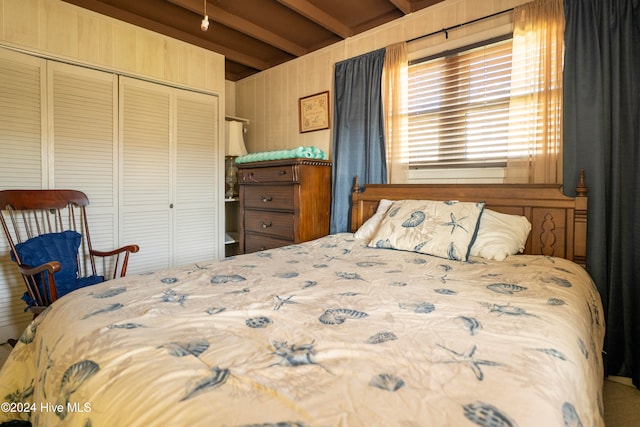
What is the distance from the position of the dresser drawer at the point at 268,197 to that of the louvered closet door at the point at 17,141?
1.49 metres

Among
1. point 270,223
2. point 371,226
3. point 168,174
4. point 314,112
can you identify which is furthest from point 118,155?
point 371,226

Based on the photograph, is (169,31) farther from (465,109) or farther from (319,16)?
(465,109)

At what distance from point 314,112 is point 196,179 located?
1299 millimetres

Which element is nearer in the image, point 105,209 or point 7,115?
point 7,115

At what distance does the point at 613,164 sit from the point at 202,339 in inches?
83.2

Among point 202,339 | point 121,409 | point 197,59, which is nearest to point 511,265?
point 202,339

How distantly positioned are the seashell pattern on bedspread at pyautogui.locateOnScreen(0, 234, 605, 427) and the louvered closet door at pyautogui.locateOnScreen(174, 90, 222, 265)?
1.85 meters

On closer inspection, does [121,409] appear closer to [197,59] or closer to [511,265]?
[511,265]

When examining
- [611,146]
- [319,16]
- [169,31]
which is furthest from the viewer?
[169,31]

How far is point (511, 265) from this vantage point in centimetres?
151

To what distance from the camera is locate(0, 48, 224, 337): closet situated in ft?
7.25

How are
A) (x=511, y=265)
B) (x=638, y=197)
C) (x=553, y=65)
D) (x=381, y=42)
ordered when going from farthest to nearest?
1. (x=381, y=42)
2. (x=553, y=65)
3. (x=638, y=197)
4. (x=511, y=265)

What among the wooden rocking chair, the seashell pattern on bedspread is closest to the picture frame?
the wooden rocking chair

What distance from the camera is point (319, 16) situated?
8.55 feet
